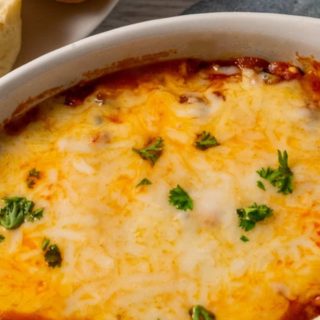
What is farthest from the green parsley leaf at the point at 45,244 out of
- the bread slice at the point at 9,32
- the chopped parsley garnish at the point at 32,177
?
the bread slice at the point at 9,32

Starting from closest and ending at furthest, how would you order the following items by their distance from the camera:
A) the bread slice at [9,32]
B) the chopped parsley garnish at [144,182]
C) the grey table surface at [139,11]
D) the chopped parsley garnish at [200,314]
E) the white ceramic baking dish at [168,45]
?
the chopped parsley garnish at [200,314]
the chopped parsley garnish at [144,182]
the white ceramic baking dish at [168,45]
the bread slice at [9,32]
the grey table surface at [139,11]

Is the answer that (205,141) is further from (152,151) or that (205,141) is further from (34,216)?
(34,216)

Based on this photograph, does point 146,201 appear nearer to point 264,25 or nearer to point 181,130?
point 181,130

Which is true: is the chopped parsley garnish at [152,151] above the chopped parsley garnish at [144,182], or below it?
above

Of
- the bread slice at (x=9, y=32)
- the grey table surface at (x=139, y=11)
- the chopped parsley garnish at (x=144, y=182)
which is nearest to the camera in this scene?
the chopped parsley garnish at (x=144, y=182)

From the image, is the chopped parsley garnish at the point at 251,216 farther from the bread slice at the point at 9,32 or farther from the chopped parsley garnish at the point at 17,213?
the bread slice at the point at 9,32

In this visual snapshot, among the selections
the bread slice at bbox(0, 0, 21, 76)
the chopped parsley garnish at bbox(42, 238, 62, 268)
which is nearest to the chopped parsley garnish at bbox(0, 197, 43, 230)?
the chopped parsley garnish at bbox(42, 238, 62, 268)
